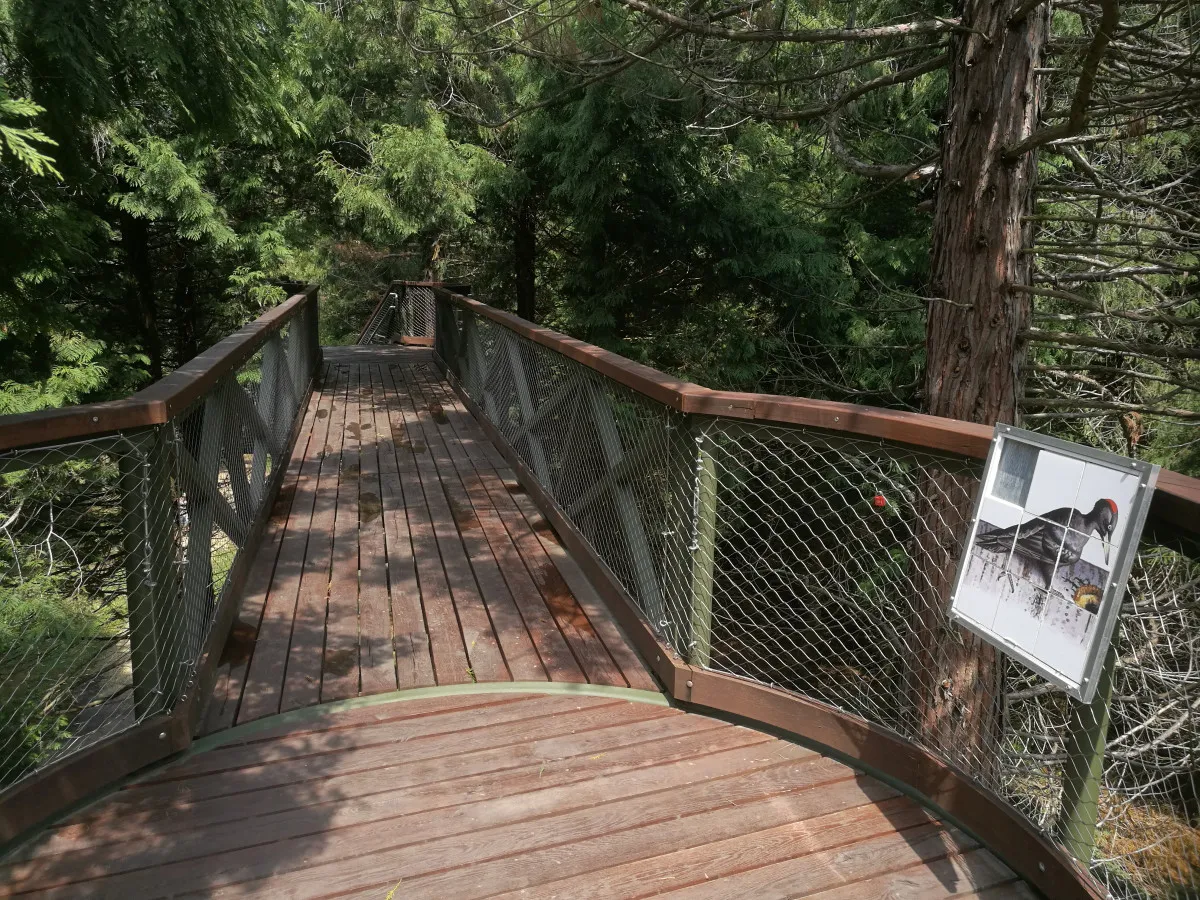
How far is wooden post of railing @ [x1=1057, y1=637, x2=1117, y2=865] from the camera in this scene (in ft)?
5.84

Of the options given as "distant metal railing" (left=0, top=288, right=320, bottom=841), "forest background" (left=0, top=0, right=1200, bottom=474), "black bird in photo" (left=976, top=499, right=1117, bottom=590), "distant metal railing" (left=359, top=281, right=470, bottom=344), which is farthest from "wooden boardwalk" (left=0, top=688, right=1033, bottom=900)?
"distant metal railing" (left=359, top=281, right=470, bottom=344)

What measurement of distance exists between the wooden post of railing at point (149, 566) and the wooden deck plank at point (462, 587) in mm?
1004

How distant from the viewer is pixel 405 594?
368 centimetres

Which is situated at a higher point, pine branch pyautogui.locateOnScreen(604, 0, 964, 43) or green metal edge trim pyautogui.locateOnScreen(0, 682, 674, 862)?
pine branch pyautogui.locateOnScreen(604, 0, 964, 43)

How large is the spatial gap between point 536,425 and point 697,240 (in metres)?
4.49

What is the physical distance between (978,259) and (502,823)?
133 inches

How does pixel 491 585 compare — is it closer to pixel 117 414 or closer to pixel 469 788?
pixel 469 788

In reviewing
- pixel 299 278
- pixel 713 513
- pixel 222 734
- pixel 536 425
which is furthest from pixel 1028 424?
pixel 299 278

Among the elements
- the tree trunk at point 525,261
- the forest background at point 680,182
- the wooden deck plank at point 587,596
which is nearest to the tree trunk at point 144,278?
the forest background at point 680,182

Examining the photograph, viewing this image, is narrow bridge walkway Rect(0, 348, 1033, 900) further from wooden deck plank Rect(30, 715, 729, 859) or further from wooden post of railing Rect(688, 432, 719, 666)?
wooden post of railing Rect(688, 432, 719, 666)

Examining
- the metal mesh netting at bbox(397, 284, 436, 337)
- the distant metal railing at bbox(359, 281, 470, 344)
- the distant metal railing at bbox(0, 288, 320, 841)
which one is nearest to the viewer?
the distant metal railing at bbox(0, 288, 320, 841)

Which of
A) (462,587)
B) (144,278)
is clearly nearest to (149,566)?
(462,587)

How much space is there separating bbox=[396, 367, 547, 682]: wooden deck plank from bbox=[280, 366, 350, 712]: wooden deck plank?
→ 0.67 m

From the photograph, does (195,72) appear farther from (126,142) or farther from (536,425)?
(126,142)
